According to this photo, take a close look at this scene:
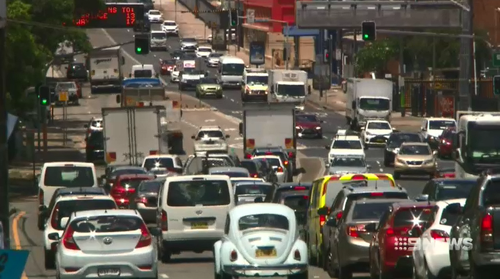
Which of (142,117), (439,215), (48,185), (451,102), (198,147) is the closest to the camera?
(439,215)

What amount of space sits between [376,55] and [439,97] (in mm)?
18880

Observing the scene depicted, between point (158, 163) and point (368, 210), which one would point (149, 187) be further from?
point (368, 210)

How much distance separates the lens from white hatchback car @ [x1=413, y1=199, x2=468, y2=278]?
20766 millimetres

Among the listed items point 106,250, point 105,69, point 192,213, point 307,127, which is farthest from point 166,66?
point 106,250

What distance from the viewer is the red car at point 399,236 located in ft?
75.9

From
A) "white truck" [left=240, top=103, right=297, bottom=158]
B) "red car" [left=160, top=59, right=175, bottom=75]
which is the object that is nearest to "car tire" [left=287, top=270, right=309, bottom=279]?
"white truck" [left=240, top=103, right=297, bottom=158]

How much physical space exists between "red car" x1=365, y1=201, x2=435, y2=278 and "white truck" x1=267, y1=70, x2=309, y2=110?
207ft

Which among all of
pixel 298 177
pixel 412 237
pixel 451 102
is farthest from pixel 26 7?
pixel 412 237

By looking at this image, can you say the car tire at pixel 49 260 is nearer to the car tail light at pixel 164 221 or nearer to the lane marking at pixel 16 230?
the car tail light at pixel 164 221

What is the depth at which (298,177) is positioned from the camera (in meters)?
59.1

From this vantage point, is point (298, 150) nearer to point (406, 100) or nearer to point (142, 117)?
point (142, 117)

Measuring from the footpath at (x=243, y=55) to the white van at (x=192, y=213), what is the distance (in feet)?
176

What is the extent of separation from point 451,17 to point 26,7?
3680 centimetres

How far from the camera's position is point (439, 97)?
88688 millimetres
